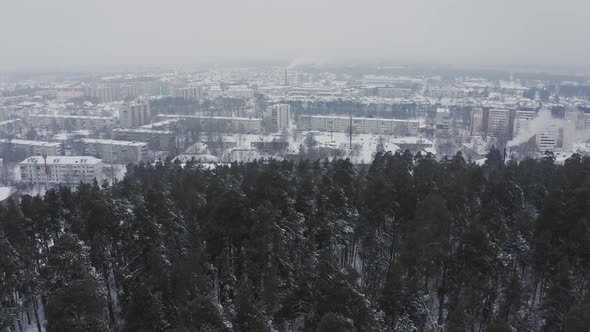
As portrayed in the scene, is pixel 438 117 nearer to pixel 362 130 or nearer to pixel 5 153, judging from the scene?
pixel 362 130

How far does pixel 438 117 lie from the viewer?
5806 cm

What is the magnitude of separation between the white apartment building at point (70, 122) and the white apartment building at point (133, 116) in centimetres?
146

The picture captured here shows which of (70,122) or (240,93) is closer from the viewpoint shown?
(70,122)

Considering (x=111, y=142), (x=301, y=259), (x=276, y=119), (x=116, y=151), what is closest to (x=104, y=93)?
(x=276, y=119)

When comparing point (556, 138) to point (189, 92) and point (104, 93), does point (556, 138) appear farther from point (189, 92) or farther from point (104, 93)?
point (104, 93)

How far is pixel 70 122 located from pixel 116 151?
20994mm

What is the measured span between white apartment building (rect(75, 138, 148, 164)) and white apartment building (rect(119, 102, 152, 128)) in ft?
44.3

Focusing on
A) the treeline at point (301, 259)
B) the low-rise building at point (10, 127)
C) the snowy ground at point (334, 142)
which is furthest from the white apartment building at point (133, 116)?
the treeline at point (301, 259)

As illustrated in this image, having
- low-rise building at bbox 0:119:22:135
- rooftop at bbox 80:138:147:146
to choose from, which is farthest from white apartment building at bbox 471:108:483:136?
low-rise building at bbox 0:119:22:135

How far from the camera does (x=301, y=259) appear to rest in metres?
12.6

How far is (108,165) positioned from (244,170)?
23.2 m

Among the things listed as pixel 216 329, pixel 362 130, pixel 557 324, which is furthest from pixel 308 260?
pixel 362 130

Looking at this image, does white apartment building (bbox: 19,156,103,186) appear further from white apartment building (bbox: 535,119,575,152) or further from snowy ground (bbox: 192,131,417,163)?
white apartment building (bbox: 535,119,575,152)

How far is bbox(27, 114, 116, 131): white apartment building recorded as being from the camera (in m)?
59.1
